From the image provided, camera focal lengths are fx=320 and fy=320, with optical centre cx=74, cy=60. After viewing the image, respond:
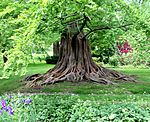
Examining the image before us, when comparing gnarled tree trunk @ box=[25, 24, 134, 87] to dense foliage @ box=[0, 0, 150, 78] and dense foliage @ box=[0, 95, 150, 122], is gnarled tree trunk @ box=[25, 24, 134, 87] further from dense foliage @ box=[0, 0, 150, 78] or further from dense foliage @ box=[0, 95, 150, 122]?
dense foliage @ box=[0, 95, 150, 122]

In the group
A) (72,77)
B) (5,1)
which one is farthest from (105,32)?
(5,1)

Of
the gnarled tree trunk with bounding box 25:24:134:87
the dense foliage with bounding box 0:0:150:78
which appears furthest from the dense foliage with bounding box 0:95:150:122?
the gnarled tree trunk with bounding box 25:24:134:87

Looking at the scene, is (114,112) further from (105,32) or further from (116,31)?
(105,32)

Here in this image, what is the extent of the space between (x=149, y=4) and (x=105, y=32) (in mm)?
2946

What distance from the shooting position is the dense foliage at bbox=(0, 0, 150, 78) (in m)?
6.54

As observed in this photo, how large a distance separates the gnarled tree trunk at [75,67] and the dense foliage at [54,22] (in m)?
1.38

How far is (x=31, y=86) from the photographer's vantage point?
517 inches

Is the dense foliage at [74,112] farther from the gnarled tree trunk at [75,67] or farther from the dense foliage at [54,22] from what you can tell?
the gnarled tree trunk at [75,67]

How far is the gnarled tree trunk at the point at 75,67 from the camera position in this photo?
44.5 feet

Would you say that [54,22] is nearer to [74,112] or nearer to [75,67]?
[74,112]

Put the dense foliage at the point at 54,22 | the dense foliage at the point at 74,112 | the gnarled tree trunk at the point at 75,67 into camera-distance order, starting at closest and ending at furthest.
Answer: the dense foliage at the point at 74,112 → the dense foliage at the point at 54,22 → the gnarled tree trunk at the point at 75,67

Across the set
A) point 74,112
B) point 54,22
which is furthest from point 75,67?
point 74,112

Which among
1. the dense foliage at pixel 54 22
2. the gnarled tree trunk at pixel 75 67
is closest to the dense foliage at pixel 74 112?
the dense foliage at pixel 54 22

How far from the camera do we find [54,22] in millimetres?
A: 8711
